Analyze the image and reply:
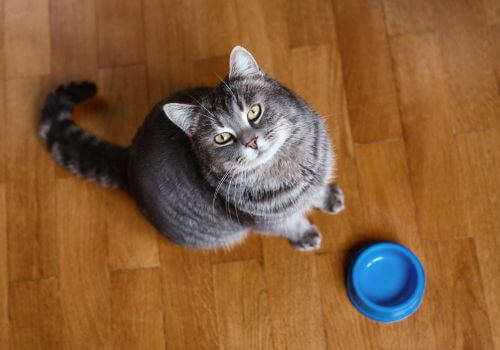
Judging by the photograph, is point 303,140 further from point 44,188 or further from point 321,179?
point 44,188

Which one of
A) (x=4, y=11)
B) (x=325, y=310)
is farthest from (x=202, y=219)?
(x=4, y=11)

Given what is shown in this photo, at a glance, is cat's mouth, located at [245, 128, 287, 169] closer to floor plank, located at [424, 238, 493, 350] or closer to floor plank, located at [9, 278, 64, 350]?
floor plank, located at [424, 238, 493, 350]

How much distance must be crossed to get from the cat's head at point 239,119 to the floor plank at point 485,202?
33.6 inches

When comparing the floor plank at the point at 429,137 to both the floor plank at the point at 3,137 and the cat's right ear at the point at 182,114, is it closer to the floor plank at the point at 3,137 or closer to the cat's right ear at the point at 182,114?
the cat's right ear at the point at 182,114

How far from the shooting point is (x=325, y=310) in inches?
72.2

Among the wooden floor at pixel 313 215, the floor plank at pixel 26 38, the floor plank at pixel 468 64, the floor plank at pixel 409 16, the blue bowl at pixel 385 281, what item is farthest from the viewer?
the floor plank at pixel 26 38

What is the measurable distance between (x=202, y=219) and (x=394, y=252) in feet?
2.36

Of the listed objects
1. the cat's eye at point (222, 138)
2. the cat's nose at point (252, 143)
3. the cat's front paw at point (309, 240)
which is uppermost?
the cat's nose at point (252, 143)

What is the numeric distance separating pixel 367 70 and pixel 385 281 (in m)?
0.86

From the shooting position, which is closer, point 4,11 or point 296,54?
point 296,54

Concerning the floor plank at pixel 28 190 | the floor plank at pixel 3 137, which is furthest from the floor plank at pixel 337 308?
the floor plank at pixel 3 137

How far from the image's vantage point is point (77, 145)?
181 cm

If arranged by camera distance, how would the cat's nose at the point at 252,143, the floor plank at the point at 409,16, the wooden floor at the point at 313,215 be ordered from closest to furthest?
the cat's nose at the point at 252,143 → the wooden floor at the point at 313,215 → the floor plank at the point at 409,16

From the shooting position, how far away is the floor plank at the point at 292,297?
71.9 inches
